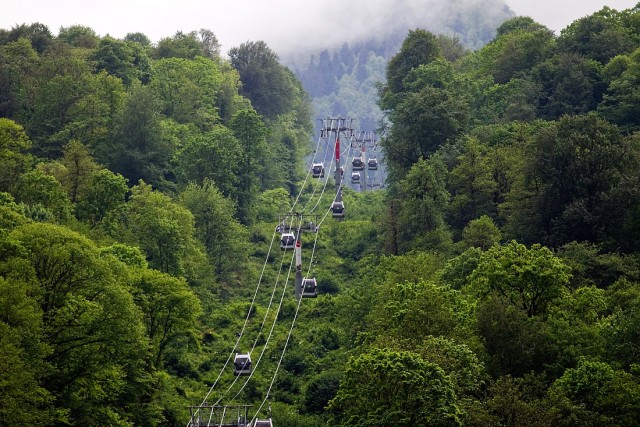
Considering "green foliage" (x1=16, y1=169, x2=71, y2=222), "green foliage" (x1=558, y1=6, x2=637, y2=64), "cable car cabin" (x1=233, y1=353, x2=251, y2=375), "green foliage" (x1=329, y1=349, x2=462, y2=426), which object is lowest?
"cable car cabin" (x1=233, y1=353, x2=251, y2=375)

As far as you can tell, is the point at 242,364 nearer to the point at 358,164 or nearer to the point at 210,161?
the point at 210,161

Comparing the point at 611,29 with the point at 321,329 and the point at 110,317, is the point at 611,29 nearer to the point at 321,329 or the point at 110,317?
the point at 321,329

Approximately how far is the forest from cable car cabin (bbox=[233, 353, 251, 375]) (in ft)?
4.18

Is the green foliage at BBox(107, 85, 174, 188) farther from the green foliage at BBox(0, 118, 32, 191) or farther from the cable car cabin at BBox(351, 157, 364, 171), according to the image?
the cable car cabin at BBox(351, 157, 364, 171)

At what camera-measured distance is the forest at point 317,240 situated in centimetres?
6600

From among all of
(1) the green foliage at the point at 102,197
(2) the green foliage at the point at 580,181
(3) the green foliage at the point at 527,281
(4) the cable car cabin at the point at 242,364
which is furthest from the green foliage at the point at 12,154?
(3) the green foliage at the point at 527,281

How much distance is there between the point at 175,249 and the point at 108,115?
2963cm

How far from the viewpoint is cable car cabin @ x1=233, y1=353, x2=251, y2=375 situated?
89.1 metres

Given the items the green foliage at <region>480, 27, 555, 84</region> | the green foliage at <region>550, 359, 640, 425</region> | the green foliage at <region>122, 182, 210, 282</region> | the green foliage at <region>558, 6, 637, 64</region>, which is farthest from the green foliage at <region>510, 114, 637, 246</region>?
the green foliage at <region>480, 27, 555, 84</region>

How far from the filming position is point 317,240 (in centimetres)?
12038

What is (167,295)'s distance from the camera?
8319 cm

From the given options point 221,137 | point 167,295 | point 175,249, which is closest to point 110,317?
point 167,295

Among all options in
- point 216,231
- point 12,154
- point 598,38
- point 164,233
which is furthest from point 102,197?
point 598,38

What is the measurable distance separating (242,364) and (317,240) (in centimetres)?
3226
